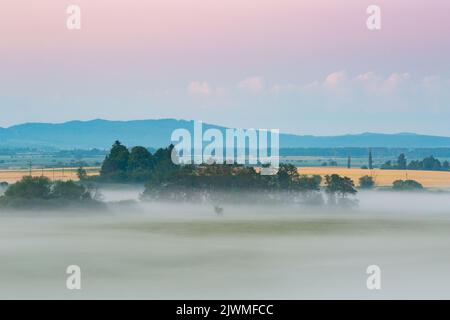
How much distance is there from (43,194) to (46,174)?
5917 mm

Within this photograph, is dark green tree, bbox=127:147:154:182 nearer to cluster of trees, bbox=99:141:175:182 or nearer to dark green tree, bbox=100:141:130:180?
cluster of trees, bbox=99:141:175:182

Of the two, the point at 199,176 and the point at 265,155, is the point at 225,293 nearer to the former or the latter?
the point at 199,176

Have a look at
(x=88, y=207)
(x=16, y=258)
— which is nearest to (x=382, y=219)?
(x=88, y=207)

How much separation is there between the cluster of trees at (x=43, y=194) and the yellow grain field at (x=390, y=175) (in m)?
20.0

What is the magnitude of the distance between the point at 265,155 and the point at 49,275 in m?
54.8

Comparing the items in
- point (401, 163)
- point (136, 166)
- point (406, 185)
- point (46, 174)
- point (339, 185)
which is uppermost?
point (136, 166)

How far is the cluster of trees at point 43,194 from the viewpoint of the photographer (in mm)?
57403

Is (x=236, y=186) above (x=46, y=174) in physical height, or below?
below

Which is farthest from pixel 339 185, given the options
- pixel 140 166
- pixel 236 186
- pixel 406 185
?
pixel 140 166

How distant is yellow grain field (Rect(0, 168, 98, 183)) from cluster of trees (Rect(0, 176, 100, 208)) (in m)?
1.64

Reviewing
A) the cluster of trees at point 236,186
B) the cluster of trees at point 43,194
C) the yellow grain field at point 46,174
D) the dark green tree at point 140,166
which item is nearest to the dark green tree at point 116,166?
the dark green tree at point 140,166

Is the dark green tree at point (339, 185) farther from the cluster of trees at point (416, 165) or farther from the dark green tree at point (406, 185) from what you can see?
the cluster of trees at point (416, 165)

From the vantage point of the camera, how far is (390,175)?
79.2 meters

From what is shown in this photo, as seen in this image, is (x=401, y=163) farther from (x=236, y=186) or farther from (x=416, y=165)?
(x=236, y=186)
